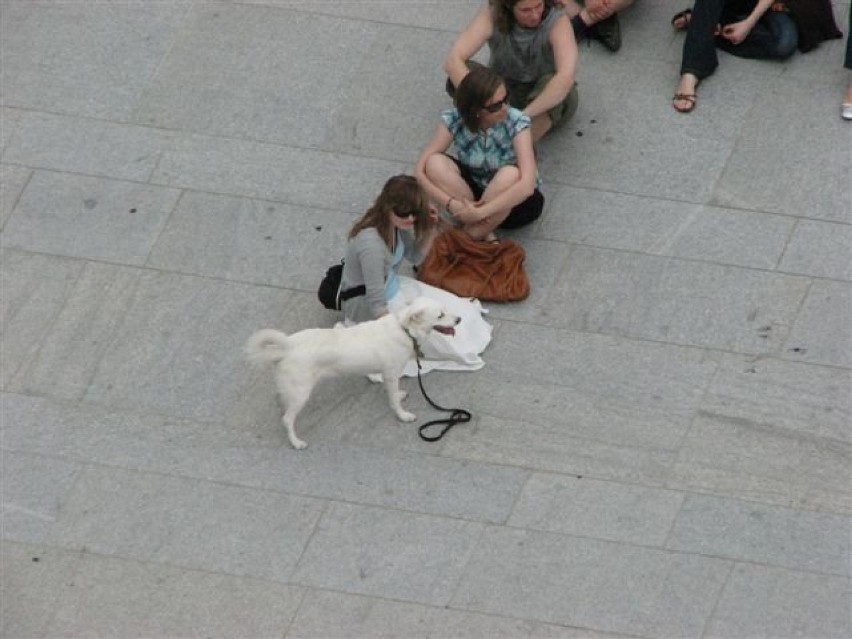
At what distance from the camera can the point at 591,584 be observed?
22.4ft

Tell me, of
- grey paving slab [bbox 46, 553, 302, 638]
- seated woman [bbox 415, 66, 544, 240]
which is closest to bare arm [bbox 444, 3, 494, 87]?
seated woman [bbox 415, 66, 544, 240]

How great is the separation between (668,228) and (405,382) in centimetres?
168

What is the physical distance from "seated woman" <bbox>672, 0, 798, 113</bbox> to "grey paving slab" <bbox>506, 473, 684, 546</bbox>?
2662 mm

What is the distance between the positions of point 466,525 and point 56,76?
13.2 feet

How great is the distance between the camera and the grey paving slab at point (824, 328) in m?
7.68

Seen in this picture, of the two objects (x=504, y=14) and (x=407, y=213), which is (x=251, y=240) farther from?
(x=504, y=14)

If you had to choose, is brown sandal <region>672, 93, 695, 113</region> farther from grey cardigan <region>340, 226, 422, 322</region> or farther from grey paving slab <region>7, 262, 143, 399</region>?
grey paving slab <region>7, 262, 143, 399</region>

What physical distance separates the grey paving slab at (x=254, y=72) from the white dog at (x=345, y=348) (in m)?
2.09

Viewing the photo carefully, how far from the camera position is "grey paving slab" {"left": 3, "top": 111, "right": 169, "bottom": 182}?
883cm

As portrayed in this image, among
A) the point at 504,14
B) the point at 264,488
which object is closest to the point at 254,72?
the point at 504,14

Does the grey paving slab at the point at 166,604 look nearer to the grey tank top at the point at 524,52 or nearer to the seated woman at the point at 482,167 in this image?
the seated woman at the point at 482,167

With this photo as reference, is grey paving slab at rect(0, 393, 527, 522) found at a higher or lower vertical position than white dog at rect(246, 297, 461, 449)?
lower

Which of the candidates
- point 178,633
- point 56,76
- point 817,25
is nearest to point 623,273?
point 817,25

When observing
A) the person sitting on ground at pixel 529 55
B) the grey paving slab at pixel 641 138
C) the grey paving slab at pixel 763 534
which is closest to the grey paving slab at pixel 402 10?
the grey paving slab at pixel 641 138
